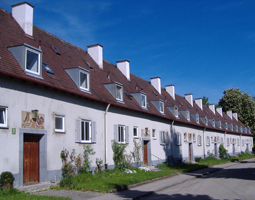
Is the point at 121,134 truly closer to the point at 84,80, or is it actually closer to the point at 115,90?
the point at 115,90

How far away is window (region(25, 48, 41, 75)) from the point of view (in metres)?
13.4

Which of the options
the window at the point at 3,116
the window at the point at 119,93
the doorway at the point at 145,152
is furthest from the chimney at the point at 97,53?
the window at the point at 3,116

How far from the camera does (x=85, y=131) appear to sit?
16500 mm

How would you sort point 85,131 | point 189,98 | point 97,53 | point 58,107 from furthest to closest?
point 189,98 → point 97,53 → point 85,131 → point 58,107

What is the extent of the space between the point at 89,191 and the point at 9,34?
28.6 feet

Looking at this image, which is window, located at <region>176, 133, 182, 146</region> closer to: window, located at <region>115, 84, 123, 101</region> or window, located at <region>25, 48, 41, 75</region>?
window, located at <region>115, 84, 123, 101</region>

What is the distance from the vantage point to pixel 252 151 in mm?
63188

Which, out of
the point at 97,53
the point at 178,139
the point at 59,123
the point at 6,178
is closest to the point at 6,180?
the point at 6,178

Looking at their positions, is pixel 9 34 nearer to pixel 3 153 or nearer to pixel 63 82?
pixel 63 82

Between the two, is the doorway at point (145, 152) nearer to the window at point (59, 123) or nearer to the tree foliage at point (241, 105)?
the window at point (59, 123)

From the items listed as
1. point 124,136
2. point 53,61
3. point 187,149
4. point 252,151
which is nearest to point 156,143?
Result: point 124,136

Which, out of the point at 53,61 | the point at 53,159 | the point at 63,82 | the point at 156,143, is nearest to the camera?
the point at 53,159

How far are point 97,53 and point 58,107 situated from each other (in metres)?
10.0

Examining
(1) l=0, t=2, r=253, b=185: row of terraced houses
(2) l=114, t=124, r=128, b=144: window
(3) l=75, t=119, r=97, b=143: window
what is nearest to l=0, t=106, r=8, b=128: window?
(1) l=0, t=2, r=253, b=185: row of terraced houses
